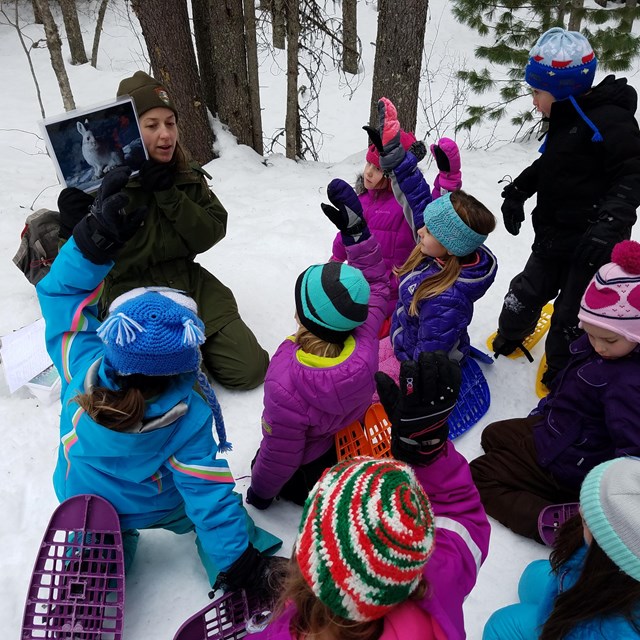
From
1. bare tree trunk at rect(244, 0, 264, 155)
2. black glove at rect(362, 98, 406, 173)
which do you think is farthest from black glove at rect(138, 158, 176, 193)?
bare tree trunk at rect(244, 0, 264, 155)

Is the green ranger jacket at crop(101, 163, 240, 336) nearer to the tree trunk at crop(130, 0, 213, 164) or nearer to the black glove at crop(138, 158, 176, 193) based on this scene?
the black glove at crop(138, 158, 176, 193)

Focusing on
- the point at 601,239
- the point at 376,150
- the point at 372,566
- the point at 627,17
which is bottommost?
the point at 601,239

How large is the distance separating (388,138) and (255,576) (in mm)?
2197

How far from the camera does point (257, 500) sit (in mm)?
2410

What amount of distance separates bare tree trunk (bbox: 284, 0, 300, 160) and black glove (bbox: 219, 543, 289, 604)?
5251 mm

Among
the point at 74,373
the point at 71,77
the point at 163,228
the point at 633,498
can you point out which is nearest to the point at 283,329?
the point at 163,228

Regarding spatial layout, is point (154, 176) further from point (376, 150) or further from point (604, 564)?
point (604, 564)

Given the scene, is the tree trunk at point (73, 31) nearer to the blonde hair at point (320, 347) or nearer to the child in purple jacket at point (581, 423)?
the blonde hair at point (320, 347)

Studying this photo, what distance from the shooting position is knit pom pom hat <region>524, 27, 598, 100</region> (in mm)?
2635

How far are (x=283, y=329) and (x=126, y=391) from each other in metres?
2.04

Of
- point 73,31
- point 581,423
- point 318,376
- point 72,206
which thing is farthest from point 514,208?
point 73,31

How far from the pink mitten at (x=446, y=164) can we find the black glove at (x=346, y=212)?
849mm

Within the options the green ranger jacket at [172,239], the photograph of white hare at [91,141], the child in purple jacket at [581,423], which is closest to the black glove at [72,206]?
the photograph of white hare at [91,141]

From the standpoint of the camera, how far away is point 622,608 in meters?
1.32
